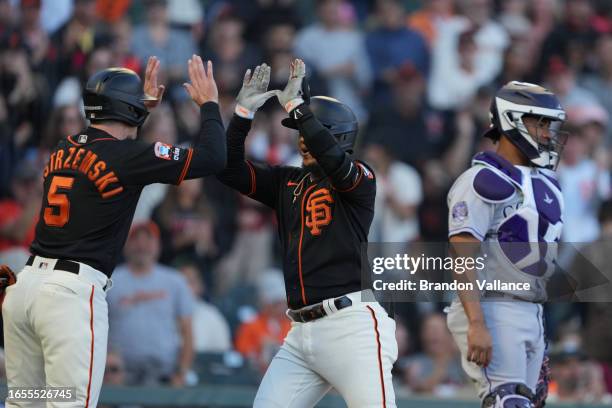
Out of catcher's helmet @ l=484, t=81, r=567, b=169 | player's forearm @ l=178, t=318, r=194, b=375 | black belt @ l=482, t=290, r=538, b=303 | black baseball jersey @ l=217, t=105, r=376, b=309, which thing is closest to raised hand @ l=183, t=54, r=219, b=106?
black baseball jersey @ l=217, t=105, r=376, b=309

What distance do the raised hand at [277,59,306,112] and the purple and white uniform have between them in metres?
1.09

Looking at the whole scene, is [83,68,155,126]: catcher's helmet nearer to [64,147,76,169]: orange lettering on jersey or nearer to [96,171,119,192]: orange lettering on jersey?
[64,147,76,169]: orange lettering on jersey

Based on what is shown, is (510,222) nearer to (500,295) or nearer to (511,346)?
(500,295)

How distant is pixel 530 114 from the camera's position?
6301 millimetres

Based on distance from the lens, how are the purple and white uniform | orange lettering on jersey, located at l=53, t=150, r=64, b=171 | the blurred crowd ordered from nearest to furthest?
orange lettering on jersey, located at l=53, t=150, r=64, b=171 → the purple and white uniform → the blurred crowd

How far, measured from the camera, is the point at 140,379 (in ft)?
31.1

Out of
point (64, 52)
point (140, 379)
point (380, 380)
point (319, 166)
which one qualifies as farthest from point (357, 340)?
point (64, 52)

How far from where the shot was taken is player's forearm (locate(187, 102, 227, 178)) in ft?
19.1

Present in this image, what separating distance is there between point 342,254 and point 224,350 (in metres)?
4.51

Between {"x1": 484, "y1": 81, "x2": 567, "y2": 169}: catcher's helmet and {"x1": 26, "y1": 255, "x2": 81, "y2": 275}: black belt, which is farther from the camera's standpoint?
{"x1": 484, "y1": 81, "x2": 567, "y2": 169}: catcher's helmet

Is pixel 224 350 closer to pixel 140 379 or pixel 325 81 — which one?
pixel 140 379

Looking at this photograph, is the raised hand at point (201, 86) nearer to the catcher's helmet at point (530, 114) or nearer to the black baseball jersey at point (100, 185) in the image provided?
the black baseball jersey at point (100, 185)

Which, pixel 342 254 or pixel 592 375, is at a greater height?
pixel 342 254

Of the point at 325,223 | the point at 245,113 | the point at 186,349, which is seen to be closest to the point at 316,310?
the point at 325,223
